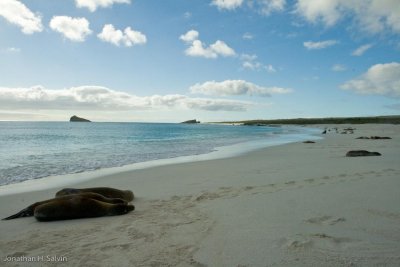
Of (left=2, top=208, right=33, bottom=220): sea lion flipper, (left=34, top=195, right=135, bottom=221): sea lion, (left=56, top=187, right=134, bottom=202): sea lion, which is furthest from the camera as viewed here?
(left=56, top=187, right=134, bottom=202): sea lion

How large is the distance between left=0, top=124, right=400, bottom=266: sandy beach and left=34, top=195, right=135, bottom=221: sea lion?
194 mm

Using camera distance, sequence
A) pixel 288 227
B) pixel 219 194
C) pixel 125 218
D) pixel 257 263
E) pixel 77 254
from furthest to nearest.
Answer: pixel 219 194 < pixel 125 218 < pixel 288 227 < pixel 77 254 < pixel 257 263

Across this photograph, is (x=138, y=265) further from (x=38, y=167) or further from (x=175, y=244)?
(x=38, y=167)

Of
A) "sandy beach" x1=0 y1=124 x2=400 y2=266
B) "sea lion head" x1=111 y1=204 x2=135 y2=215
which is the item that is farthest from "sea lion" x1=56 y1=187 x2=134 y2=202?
"sea lion head" x1=111 y1=204 x2=135 y2=215

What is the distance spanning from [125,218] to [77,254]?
173 centimetres

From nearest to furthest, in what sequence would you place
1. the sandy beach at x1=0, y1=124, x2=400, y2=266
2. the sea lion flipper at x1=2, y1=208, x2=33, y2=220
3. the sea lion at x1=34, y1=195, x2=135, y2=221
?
the sandy beach at x1=0, y1=124, x2=400, y2=266, the sea lion at x1=34, y1=195, x2=135, y2=221, the sea lion flipper at x1=2, y1=208, x2=33, y2=220

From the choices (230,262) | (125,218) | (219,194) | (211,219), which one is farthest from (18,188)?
(230,262)

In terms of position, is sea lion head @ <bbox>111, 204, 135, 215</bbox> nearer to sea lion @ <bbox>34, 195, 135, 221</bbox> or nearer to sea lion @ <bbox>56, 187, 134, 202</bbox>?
sea lion @ <bbox>34, 195, 135, 221</bbox>

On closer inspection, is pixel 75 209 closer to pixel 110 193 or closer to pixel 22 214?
pixel 22 214

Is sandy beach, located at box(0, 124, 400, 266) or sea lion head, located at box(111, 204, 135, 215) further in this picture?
sea lion head, located at box(111, 204, 135, 215)

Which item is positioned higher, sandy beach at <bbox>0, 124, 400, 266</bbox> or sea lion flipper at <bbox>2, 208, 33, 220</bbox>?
sandy beach at <bbox>0, 124, 400, 266</bbox>

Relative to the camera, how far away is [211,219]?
535 cm

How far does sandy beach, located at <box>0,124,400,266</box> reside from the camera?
383 centimetres

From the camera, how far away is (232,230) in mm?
4750
